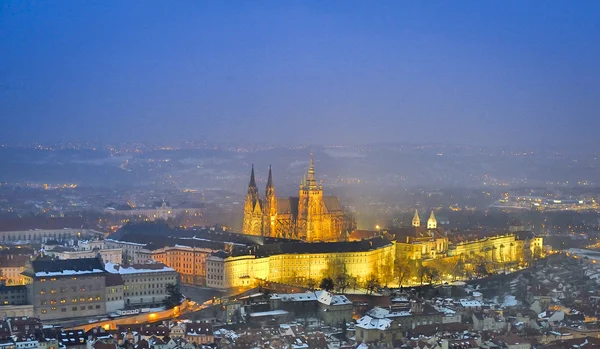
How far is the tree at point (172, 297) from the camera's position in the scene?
26.8m

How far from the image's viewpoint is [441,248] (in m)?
40.0

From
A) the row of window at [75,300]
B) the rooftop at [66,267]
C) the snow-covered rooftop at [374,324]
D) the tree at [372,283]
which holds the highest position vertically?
the rooftop at [66,267]

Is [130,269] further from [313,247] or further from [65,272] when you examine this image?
[313,247]

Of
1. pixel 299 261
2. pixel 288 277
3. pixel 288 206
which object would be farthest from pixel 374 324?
pixel 288 206

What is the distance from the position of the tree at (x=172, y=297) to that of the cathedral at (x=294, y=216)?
12552 mm

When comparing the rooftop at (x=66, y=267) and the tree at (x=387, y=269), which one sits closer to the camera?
the rooftop at (x=66, y=267)

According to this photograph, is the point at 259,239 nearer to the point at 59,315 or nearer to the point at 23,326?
the point at 59,315

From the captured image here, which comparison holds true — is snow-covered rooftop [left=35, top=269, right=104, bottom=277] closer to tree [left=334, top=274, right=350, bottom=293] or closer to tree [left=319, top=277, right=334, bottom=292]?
tree [left=319, top=277, right=334, bottom=292]

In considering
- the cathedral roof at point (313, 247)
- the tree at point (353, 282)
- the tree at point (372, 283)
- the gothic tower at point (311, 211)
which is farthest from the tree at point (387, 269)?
the gothic tower at point (311, 211)

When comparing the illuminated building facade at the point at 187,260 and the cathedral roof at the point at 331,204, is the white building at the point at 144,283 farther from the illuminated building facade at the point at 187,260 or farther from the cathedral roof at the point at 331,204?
the cathedral roof at the point at 331,204

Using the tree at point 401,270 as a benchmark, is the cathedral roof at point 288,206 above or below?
above

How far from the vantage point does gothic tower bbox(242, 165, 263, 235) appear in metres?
40.9

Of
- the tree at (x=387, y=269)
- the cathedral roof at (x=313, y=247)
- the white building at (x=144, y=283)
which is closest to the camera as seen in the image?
the white building at (x=144, y=283)

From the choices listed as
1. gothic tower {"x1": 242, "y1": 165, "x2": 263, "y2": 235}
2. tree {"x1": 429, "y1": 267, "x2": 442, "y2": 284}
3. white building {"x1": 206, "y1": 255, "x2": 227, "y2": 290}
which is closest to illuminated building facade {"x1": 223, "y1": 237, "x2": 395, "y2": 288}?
white building {"x1": 206, "y1": 255, "x2": 227, "y2": 290}
